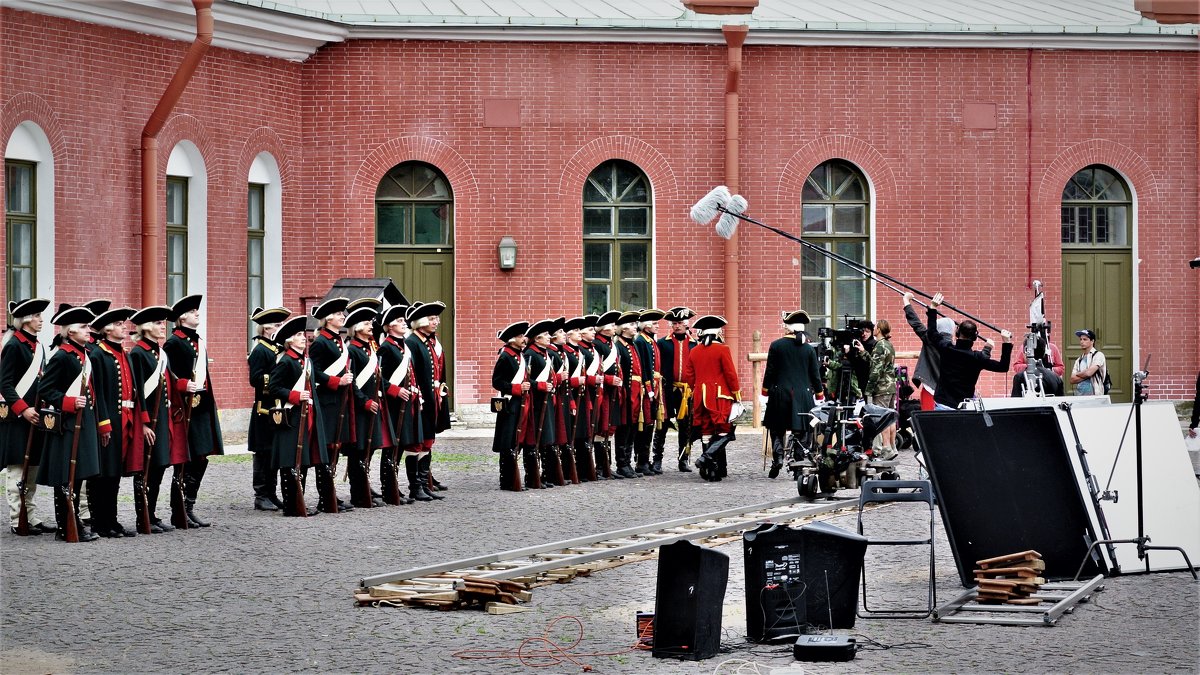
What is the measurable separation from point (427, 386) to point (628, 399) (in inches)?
123

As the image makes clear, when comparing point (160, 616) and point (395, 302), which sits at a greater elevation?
point (395, 302)

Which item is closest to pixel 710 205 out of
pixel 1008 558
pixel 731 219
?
pixel 731 219

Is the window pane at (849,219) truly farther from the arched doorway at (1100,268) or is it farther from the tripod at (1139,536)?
the tripod at (1139,536)

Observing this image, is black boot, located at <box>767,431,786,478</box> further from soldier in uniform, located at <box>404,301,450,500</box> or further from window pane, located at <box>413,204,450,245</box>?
window pane, located at <box>413,204,450,245</box>

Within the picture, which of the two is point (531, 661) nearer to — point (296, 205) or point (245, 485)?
point (245, 485)

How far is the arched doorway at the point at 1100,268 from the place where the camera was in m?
26.2

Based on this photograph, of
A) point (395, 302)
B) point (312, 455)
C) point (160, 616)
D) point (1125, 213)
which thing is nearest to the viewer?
point (160, 616)

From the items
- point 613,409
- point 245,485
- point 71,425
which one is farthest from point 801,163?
point 71,425

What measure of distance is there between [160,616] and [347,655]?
168cm

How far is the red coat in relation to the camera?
60.0 ft

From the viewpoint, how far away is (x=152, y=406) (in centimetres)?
1397

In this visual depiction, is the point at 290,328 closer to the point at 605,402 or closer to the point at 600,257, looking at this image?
the point at 605,402

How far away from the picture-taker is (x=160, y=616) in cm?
988

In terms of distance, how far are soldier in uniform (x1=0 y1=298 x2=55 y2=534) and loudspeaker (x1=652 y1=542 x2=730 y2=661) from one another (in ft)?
21.8
